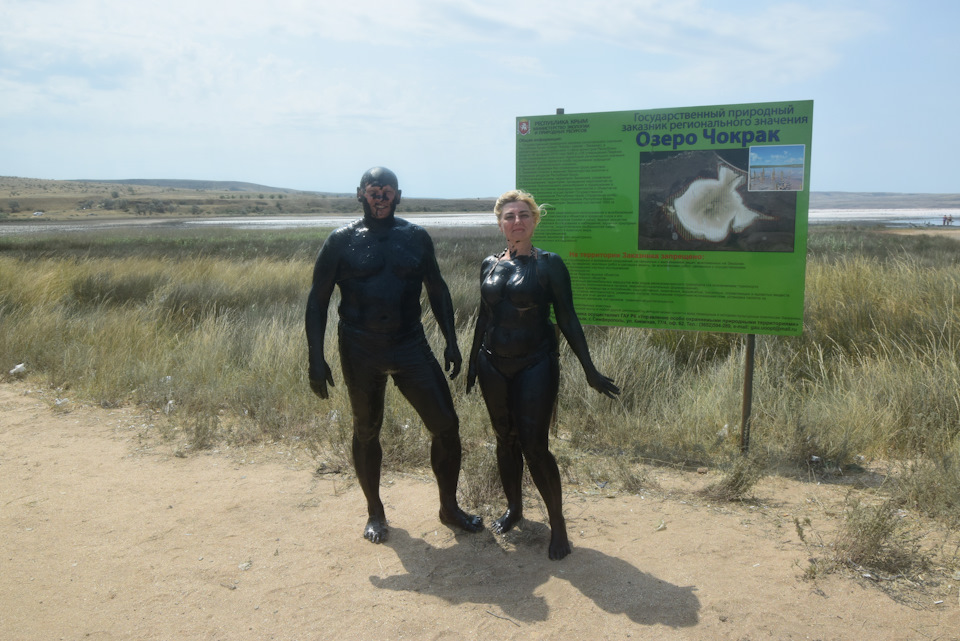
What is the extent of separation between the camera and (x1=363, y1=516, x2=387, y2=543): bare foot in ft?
13.4

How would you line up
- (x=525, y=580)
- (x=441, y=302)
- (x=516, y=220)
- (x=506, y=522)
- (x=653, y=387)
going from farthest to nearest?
(x=653, y=387) < (x=506, y=522) < (x=441, y=302) < (x=516, y=220) < (x=525, y=580)

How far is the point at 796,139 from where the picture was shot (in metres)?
4.87

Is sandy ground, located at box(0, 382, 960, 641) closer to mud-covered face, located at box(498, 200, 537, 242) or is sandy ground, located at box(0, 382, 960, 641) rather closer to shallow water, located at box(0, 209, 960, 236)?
mud-covered face, located at box(498, 200, 537, 242)

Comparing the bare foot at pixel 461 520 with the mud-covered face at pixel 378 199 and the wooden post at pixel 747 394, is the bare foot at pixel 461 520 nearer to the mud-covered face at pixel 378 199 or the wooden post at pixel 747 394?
the mud-covered face at pixel 378 199

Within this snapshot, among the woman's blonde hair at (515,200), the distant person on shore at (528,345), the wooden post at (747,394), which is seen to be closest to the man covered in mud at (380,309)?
the distant person on shore at (528,345)

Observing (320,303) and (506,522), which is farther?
(506,522)

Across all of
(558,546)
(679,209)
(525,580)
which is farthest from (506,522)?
(679,209)

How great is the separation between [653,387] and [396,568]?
356 centimetres

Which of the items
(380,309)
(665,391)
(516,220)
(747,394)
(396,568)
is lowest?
(396,568)

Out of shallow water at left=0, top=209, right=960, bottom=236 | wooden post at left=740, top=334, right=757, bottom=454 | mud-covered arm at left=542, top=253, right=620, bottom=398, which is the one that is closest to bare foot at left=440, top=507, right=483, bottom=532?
mud-covered arm at left=542, top=253, right=620, bottom=398

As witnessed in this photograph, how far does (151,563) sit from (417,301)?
2.05 meters

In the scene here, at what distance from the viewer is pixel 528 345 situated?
12.2ft

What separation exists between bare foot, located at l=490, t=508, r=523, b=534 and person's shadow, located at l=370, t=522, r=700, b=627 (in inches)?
3.3

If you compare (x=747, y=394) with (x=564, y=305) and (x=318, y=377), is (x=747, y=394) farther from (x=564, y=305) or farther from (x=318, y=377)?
(x=318, y=377)
